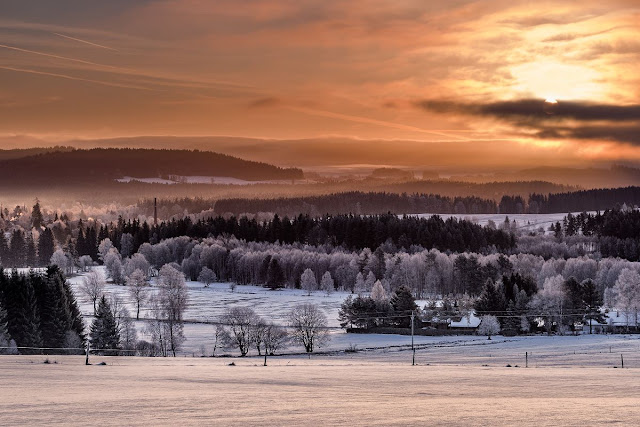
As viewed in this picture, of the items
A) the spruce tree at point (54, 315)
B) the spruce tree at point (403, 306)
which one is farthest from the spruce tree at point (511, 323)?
the spruce tree at point (54, 315)

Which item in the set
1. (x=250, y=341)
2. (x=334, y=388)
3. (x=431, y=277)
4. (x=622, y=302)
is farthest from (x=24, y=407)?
(x=431, y=277)

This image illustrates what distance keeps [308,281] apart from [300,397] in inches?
6414

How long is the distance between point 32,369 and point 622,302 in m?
112

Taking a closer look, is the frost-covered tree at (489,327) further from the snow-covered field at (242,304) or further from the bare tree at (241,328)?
the bare tree at (241,328)

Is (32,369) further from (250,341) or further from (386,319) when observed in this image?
(386,319)

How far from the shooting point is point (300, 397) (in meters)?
24.8

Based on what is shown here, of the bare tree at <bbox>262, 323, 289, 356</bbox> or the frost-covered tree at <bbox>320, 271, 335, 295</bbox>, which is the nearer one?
the bare tree at <bbox>262, 323, 289, 356</bbox>

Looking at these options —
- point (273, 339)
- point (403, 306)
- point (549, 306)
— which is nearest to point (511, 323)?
point (549, 306)

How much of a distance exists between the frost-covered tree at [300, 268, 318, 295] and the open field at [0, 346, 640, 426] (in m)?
149

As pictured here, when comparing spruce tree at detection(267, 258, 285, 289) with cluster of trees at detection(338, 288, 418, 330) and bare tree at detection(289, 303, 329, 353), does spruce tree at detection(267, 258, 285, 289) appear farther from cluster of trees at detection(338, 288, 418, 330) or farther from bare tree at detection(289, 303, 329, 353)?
bare tree at detection(289, 303, 329, 353)

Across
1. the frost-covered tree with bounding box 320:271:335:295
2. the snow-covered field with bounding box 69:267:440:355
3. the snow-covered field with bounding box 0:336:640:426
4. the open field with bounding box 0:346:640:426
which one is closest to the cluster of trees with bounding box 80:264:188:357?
the snow-covered field with bounding box 69:267:440:355

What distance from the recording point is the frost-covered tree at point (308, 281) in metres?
187

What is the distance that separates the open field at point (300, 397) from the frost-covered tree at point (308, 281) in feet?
489

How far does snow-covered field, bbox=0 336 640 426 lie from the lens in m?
19.8
